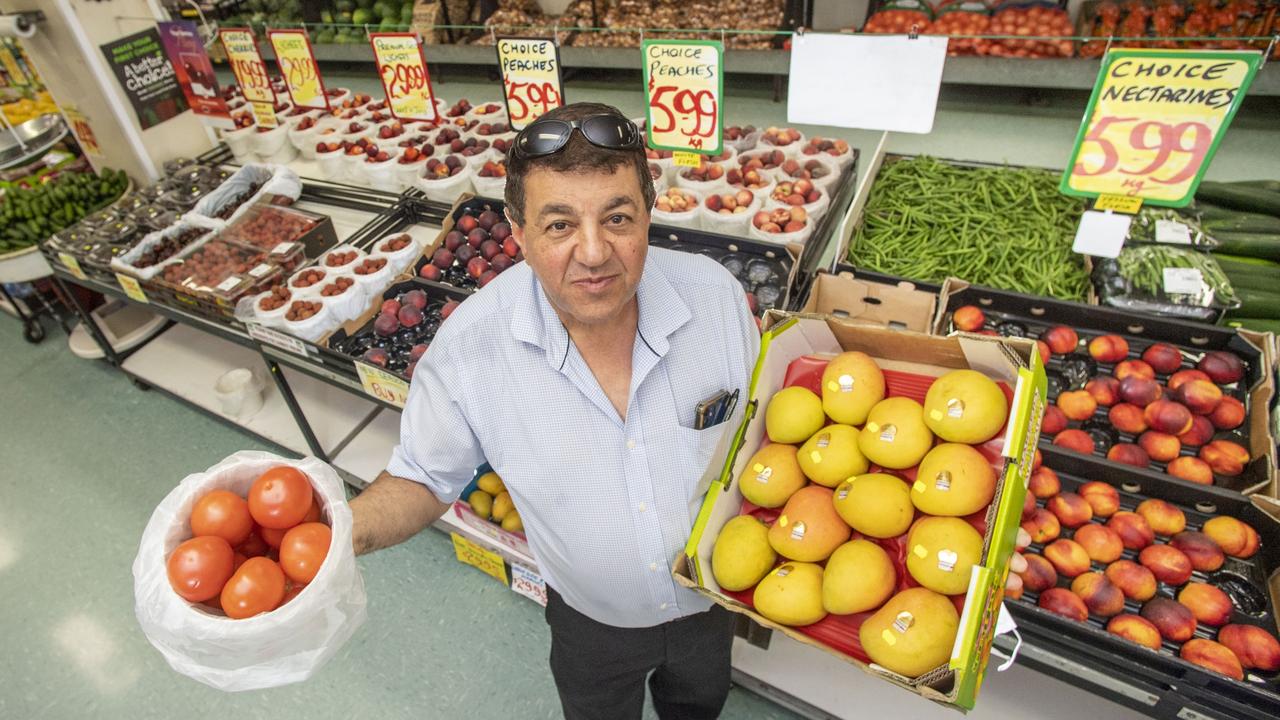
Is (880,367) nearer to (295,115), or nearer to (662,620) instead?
(662,620)

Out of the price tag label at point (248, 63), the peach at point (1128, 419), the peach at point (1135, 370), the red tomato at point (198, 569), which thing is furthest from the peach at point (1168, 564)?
the price tag label at point (248, 63)

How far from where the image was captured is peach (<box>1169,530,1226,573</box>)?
1.66 meters

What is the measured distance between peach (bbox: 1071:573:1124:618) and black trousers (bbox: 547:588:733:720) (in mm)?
920

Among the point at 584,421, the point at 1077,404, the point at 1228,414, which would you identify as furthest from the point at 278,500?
the point at 1228,414

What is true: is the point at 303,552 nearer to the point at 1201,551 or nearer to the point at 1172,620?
the point at 1172,620

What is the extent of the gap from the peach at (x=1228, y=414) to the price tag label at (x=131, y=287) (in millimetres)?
4564

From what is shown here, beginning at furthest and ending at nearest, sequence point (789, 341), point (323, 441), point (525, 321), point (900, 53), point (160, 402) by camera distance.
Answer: point (160, 402), point (323, 441), point (900, 53), point (789, 341), point (525, 321)

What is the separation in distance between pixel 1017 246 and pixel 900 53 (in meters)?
1.28

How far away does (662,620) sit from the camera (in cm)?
161

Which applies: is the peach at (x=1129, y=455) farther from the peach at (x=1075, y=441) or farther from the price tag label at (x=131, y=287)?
the price tag label at (x=131, y=287)

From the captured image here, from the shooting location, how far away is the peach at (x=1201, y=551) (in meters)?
1.66

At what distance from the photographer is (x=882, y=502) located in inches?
50.7

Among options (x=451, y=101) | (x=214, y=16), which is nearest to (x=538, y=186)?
(x=451, y=101)

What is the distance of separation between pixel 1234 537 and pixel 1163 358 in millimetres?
683
